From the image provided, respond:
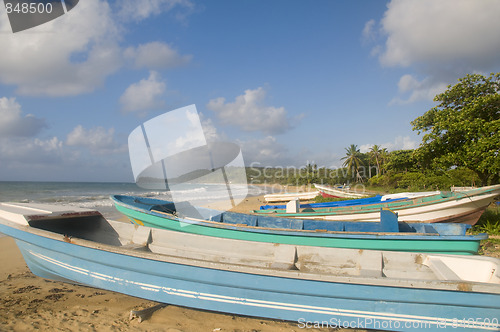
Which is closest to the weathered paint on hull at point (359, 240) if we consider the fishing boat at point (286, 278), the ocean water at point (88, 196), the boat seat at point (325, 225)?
the fishing boat at point (286, 278)

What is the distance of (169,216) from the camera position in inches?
289

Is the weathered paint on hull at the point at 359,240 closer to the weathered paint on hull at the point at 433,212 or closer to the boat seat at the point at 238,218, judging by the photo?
the boat seat at the point at 238,218

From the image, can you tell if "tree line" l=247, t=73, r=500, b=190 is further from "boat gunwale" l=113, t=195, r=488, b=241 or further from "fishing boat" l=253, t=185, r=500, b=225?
"boat gunwale" l=113, t=195, r=488, b=241

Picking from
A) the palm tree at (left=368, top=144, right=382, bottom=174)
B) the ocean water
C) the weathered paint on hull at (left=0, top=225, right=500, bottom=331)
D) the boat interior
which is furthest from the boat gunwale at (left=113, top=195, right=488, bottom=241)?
the palm tree at (left=368, top=144, right=382, bottom=174)

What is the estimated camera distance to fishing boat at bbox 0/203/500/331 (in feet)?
11.0

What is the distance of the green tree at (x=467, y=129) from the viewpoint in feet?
40.6

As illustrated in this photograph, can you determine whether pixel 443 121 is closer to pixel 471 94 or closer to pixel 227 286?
pixel 471 94

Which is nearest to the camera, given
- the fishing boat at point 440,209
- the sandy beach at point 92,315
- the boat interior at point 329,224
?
the sandy beach at point 92,315

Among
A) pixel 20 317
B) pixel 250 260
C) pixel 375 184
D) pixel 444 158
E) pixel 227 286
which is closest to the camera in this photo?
pixel 227 286

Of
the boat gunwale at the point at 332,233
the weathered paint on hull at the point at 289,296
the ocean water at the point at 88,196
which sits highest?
the boat gunwale at the point at 332,233

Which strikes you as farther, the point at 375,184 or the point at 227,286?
the point at 375,184

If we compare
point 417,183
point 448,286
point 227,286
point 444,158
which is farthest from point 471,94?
point 227,286

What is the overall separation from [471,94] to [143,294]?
1812cm

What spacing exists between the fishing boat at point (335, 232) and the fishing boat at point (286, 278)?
0.83 meters
